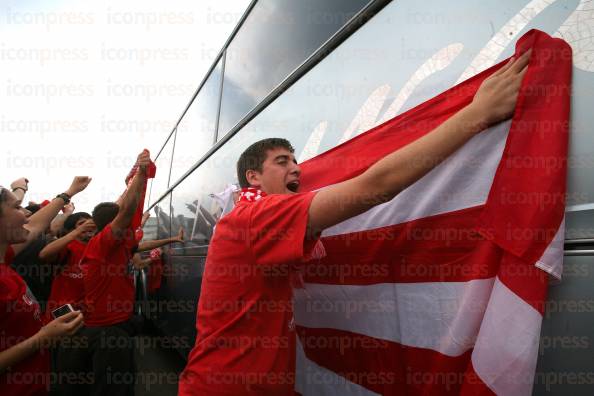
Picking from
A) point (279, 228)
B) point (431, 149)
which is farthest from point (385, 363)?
point (431, 149)

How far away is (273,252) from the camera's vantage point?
108 centimetres

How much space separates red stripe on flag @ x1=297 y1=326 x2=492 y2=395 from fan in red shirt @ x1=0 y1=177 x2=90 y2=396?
118 cm

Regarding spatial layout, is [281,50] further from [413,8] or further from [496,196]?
[496,196]

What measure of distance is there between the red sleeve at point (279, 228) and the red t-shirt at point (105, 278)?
6.58 ft

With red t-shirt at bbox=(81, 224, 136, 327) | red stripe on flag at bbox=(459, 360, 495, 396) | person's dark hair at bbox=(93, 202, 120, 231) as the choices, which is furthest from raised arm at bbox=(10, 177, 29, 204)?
red stripe on flag at bbox=(459, 360, 495, 396)

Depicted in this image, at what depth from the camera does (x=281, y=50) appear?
7.27 ft

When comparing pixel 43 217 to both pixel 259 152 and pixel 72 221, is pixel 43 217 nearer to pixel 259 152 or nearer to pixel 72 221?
pixel 72 221

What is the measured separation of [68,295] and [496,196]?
3197 mm

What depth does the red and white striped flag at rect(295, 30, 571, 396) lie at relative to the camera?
2.61 feet

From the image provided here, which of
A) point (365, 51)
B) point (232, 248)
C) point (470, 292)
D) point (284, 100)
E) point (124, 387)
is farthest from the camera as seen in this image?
point (124, 387)

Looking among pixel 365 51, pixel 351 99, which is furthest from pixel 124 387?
pixel 365 51

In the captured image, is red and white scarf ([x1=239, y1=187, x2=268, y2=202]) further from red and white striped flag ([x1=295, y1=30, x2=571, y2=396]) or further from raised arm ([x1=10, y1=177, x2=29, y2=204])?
raised arm ([x1=10, y1=177, x2=29, y2=204])

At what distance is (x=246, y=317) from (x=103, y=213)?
229 centimetres

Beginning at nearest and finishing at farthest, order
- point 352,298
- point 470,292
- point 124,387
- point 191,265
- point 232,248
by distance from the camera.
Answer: point 470,292 → point 232,248 → point 352,298 → point 124,387 → point 191,265
